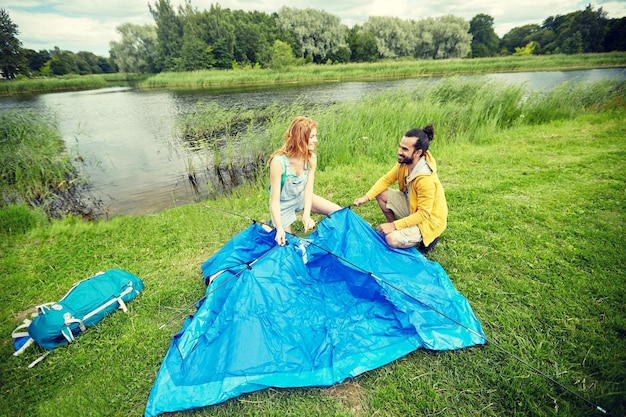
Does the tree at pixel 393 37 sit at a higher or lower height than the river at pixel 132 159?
higher

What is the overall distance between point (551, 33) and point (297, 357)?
74000 millimetres

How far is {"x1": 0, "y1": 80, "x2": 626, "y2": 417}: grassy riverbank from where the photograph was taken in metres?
1.85

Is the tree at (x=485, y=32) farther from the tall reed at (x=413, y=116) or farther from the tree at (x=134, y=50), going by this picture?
the tall reed at (x=413, y=116)

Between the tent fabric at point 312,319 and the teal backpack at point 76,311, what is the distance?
86cm

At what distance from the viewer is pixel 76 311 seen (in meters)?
2.46

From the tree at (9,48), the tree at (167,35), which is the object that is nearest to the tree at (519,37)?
the tree at (167,35)

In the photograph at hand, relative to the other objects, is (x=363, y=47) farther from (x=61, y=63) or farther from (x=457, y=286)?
(x=457, y=286)

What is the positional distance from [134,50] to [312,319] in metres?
52.5

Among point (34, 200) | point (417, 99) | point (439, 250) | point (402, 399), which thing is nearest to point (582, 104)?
point (417, 99)

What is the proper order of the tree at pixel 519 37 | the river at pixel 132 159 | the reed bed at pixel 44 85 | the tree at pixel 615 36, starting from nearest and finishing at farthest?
the river at pixel 132 159, the tree at pixel 615 36, the reed bed at pixel 44 85, the tree at pixel 519 37

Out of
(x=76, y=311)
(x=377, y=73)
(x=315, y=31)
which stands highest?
(x=315, y=31)

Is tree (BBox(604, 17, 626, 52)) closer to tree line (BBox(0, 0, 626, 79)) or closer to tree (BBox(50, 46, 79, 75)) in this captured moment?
tree line (BBox(0, 0, 626, 79))

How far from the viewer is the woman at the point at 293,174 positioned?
279 cm

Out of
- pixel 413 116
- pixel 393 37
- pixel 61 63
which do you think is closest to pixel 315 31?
pixel 393 37
